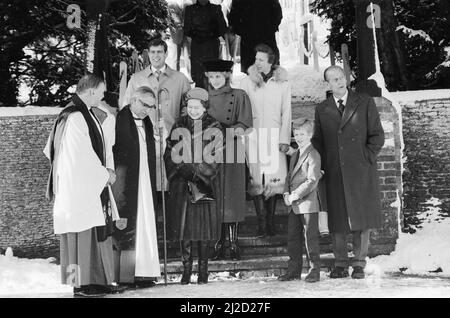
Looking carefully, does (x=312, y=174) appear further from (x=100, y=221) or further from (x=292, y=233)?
(x=100, y=221)

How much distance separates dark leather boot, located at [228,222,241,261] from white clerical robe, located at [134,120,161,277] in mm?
959

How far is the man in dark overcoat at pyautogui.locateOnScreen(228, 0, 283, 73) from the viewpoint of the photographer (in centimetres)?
1003

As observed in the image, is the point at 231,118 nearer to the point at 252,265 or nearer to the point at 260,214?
the point at 260,214

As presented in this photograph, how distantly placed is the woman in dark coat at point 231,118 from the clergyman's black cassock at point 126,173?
0.96m

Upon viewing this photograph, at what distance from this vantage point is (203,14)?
956cm

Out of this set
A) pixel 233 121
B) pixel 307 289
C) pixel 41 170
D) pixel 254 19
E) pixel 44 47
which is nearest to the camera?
pixel 307 289

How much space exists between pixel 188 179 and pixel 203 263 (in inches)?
31.6

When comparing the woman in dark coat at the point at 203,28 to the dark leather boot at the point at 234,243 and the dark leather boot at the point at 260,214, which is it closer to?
the dark leather boot at the point at 260,214

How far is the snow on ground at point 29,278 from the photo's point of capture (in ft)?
24.2

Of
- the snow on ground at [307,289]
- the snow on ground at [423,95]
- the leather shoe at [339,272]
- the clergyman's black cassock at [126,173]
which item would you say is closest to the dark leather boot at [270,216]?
the snow on ground at [307,289]

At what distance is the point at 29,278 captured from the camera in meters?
8.09

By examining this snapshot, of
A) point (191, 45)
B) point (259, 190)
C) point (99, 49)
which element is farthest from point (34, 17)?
point (259, 190)

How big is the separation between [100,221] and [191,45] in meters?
3.72

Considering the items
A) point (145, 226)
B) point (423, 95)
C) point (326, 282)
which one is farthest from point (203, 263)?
point (423, 95)
